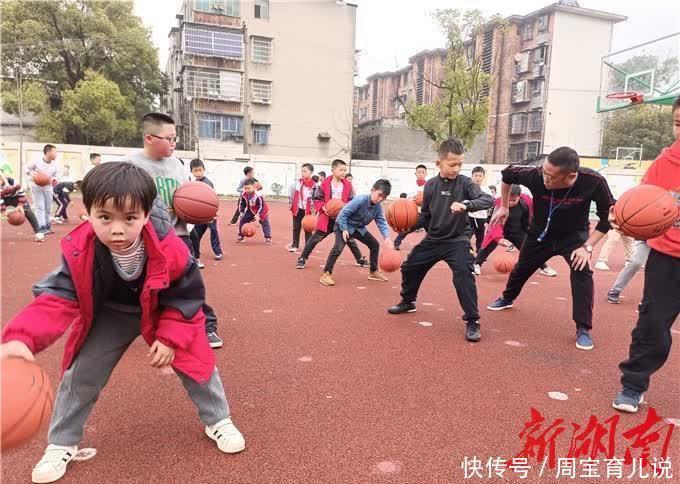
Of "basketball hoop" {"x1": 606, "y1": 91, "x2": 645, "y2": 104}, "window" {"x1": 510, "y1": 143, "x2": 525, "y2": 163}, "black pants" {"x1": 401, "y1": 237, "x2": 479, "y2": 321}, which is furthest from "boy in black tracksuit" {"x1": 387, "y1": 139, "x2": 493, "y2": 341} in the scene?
"window" {"x1": 510, "y1": 143, "x2": 525, "y2": 163}

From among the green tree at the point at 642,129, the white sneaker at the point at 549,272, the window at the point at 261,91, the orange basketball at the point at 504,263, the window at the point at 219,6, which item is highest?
the window at the point at 219,6

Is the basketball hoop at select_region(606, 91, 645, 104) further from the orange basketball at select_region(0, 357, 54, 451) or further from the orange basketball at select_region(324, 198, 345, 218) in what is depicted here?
the orange basketball at select_region(0, 357, 54, 451)

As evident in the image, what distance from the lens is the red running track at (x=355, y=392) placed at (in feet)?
8.55

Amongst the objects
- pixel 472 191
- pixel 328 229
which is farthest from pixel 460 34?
pixel 472 191

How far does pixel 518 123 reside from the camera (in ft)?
132

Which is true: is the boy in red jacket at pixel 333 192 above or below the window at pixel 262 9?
below

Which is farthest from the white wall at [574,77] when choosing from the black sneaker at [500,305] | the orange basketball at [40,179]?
Result: the orange basketball at [40,179]

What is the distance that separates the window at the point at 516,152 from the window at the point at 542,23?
869 centimetres

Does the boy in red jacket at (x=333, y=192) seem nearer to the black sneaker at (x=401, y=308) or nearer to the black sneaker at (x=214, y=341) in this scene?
the black sneaker at (x=401, y=308)

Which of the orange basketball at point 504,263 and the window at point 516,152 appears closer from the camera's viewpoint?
the orange basketball at point 504,263

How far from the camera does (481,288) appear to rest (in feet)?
23.9

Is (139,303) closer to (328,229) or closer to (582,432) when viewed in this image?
(582,432)

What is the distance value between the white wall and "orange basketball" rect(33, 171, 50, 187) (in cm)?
3551

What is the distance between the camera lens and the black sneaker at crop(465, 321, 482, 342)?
469cm
